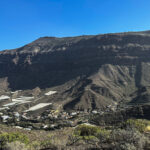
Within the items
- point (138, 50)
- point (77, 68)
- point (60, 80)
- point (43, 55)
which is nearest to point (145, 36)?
point (138, 50)

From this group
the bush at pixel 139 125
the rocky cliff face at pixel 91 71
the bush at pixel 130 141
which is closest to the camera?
the bush at pixel 130 141

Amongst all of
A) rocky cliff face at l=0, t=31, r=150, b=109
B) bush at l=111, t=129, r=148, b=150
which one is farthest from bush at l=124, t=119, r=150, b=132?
rocky cliff face at l=0, t=31, r=150, b=109

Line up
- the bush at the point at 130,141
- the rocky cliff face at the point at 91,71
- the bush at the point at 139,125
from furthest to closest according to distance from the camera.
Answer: the rocky cliff face at the point at 91,71 → the bush at the point at 139,125 → the bush at the point at 130,141

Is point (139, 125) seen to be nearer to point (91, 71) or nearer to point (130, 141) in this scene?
point (130, 141)

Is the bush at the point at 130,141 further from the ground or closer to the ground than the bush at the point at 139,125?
further from the ground

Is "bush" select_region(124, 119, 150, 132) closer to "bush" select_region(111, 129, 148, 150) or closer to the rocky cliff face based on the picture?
"bush" select_region(111, 129, 148, 150)

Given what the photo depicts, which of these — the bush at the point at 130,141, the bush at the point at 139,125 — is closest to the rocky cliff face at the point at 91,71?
the bush at the point at 139,125

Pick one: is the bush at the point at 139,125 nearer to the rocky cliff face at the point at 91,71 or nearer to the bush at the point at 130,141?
the bush at the point at 130,141

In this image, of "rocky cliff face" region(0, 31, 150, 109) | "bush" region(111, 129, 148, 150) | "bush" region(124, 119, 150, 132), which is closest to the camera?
"bush" region(111, 129, 148, 150)

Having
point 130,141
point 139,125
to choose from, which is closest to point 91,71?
point 139,125
